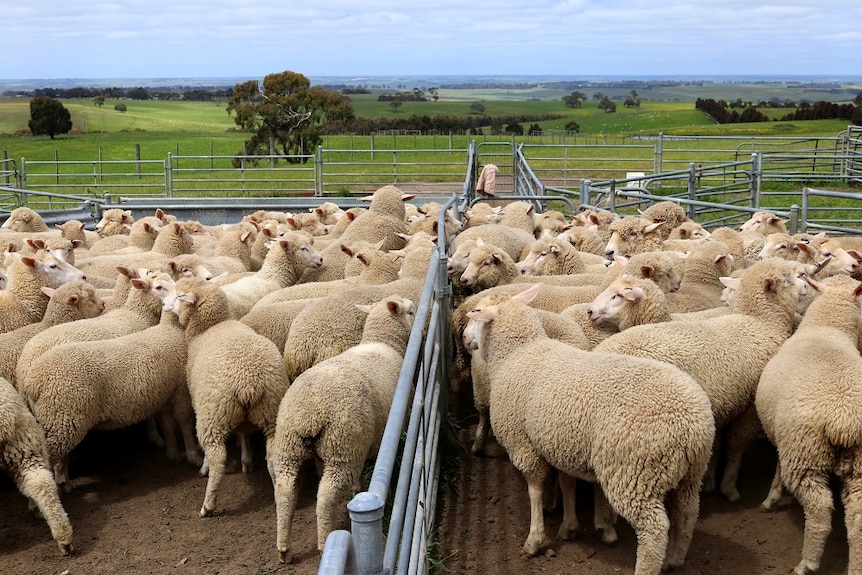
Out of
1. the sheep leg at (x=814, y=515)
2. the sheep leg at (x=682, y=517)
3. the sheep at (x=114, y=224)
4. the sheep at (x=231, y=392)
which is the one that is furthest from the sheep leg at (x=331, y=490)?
the sheep at (x=114, y=224)

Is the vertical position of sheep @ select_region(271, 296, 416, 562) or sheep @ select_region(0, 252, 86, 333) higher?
Answer: sheep @ select_region(0, 252, 86, 333)

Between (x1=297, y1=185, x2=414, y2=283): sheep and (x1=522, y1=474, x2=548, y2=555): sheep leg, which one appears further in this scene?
(x1=297, y1=185, x2=414, y2=283): sheep

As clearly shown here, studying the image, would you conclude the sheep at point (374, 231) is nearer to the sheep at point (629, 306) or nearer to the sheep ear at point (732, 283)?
the sheep at point (629, 306)

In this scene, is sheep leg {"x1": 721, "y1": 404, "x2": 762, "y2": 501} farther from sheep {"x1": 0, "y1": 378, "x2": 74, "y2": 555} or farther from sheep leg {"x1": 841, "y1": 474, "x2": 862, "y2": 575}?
sheep {"x1": 0, "y1": 378, "x2": 74, "y2": 555}

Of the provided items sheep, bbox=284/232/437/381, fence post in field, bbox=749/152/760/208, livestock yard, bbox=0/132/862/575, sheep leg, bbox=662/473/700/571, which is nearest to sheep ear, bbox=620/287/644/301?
livestock yard, bbox=0/132/862/575

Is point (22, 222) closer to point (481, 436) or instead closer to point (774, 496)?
point (481, 436)

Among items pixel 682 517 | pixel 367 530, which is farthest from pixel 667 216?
pixel 367 530

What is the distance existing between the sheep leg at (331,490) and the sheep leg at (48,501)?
147 cm

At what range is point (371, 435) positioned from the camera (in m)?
4.66

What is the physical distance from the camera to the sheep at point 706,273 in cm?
632

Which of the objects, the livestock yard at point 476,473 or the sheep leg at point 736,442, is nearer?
the livestock yard at point 476,473

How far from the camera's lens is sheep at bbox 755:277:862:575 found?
3980 millimetres

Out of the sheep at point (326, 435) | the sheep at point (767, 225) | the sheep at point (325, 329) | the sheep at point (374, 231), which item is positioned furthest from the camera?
the sheep at point (767, 225)

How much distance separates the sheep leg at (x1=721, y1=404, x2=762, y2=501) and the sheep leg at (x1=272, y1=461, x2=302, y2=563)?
2.52 m
